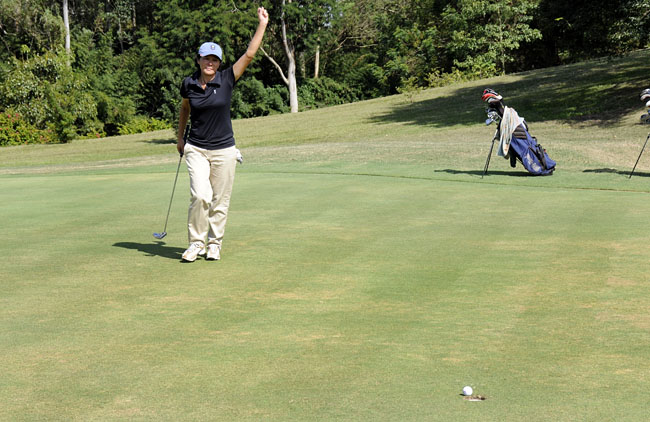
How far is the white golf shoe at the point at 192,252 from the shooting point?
27.1ft

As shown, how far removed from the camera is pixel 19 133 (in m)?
43.5

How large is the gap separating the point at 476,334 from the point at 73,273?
398cm

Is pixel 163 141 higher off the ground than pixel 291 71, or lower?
lower


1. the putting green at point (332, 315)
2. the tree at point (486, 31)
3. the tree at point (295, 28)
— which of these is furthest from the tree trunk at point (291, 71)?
the putting green at point (332, 315)

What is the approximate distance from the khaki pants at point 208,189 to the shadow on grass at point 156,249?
1.46 ft

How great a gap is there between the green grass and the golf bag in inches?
57.3

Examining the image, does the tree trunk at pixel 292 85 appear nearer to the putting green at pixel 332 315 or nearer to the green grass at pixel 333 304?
the green grass at pixel 333 304

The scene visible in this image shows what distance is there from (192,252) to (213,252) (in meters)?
0.21

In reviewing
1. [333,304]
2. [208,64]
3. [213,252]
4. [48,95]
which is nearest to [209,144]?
[208,64]

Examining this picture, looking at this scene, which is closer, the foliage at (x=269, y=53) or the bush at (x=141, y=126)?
the foliage at (x=269, y=53)

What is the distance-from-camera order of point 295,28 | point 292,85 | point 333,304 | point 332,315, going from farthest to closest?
point 292,85 < point 295,28 < point 333,304 < point 332,315

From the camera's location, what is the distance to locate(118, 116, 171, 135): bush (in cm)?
4912

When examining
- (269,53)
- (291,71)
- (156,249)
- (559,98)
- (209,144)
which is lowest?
(156,249)

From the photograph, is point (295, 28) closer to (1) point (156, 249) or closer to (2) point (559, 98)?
(2) point (559, 98)
